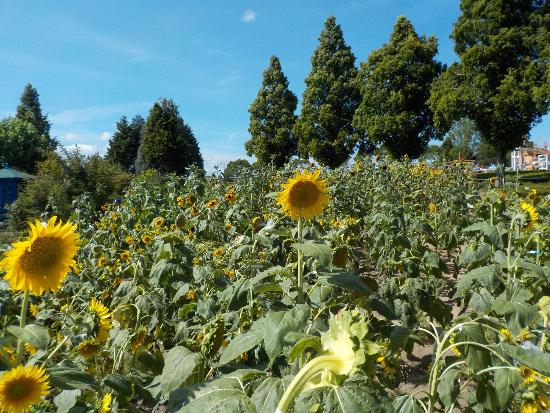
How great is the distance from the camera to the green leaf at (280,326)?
131cm

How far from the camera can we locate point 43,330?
118 centimetres

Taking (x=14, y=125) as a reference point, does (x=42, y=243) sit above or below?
below

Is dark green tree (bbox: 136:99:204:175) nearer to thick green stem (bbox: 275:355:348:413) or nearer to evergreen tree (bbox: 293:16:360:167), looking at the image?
evergreen tree (bbox: 293:16:360:167)

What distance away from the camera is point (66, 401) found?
1.42 m

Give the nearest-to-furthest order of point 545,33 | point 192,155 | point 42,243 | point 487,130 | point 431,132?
point 42,243, point 545,33, point 487,130, point 431,132, point 192,155

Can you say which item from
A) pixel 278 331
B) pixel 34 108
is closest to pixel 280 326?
pixel 278 331

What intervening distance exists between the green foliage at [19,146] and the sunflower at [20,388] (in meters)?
33.0

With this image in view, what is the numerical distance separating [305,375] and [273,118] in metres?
35.3

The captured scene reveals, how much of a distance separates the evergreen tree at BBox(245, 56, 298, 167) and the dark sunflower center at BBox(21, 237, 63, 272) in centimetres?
3352

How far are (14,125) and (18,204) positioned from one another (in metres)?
25.0

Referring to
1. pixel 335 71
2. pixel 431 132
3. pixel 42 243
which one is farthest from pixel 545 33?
pixel 42 243

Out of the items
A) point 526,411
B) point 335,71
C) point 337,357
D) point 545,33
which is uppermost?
point 335,71

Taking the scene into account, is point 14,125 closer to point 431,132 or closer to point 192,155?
point 192,155

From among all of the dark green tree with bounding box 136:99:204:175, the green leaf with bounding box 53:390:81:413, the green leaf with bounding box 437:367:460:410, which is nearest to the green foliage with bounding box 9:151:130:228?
the green leaf with bounding box 53:390:81:413
